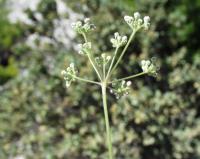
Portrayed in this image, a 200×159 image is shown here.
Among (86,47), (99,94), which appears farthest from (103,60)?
(99,94)

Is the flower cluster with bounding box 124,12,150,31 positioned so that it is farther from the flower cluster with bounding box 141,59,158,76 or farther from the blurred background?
the blurred background

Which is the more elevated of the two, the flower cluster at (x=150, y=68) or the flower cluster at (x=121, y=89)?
the flower cluster at (x=150, y=68)

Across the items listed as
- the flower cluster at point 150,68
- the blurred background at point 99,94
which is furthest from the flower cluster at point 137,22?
the blurred background at point 99,94

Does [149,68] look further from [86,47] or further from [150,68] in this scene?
[86,47]

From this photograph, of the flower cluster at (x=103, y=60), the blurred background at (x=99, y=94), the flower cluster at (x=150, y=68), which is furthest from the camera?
the blurred background at (x=99, y=94)

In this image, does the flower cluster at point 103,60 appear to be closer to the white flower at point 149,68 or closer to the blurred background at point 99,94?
the white flower at point 149,68

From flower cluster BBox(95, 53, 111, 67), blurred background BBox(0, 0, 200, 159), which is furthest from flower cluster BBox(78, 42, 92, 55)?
blurred background BBox(0, 0, 200, 159)

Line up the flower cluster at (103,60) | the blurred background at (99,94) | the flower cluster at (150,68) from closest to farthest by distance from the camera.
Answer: the flower cluster at (150,68) → the flower cluster at (103,60) → the blurred background at (99,94)

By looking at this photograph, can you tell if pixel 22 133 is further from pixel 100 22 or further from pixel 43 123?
pixel 100 22

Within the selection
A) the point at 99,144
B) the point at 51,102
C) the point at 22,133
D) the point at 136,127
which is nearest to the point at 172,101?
the point at 136,127
